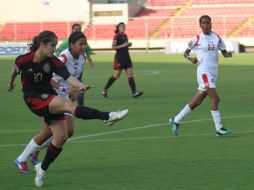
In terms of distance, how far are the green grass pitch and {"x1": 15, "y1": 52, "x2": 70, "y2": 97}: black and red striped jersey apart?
3.63 feet

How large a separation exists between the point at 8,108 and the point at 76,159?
→ 932 cm

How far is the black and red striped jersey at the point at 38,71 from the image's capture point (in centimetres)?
998

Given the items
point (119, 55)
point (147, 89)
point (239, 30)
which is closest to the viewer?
point (119, 55)

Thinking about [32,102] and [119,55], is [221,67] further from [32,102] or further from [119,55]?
[32,102]

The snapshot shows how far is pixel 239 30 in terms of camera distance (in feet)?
204

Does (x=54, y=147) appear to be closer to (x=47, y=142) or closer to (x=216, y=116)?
(x=47, y=142)

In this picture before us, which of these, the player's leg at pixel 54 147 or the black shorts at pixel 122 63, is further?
the black shorts at pixel 122 63

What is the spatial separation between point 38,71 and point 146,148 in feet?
11.9

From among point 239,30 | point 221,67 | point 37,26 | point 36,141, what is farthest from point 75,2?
point 36,141

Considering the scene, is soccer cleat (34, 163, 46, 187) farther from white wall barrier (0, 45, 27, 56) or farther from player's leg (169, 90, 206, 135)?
white wall barrier (0, 45, 27, 56)

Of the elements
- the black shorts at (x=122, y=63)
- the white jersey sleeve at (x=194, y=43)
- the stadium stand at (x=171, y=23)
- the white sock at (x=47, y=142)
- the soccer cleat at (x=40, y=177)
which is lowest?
the stadium stand at (x=171, y=23)

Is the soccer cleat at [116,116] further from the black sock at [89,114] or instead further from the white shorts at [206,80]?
the white shorts at [206,80]

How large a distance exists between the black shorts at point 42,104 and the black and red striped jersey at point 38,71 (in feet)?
0.26

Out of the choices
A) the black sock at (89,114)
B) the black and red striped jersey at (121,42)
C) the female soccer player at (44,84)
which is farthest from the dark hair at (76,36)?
the black and red striped jersey at (121,42)
